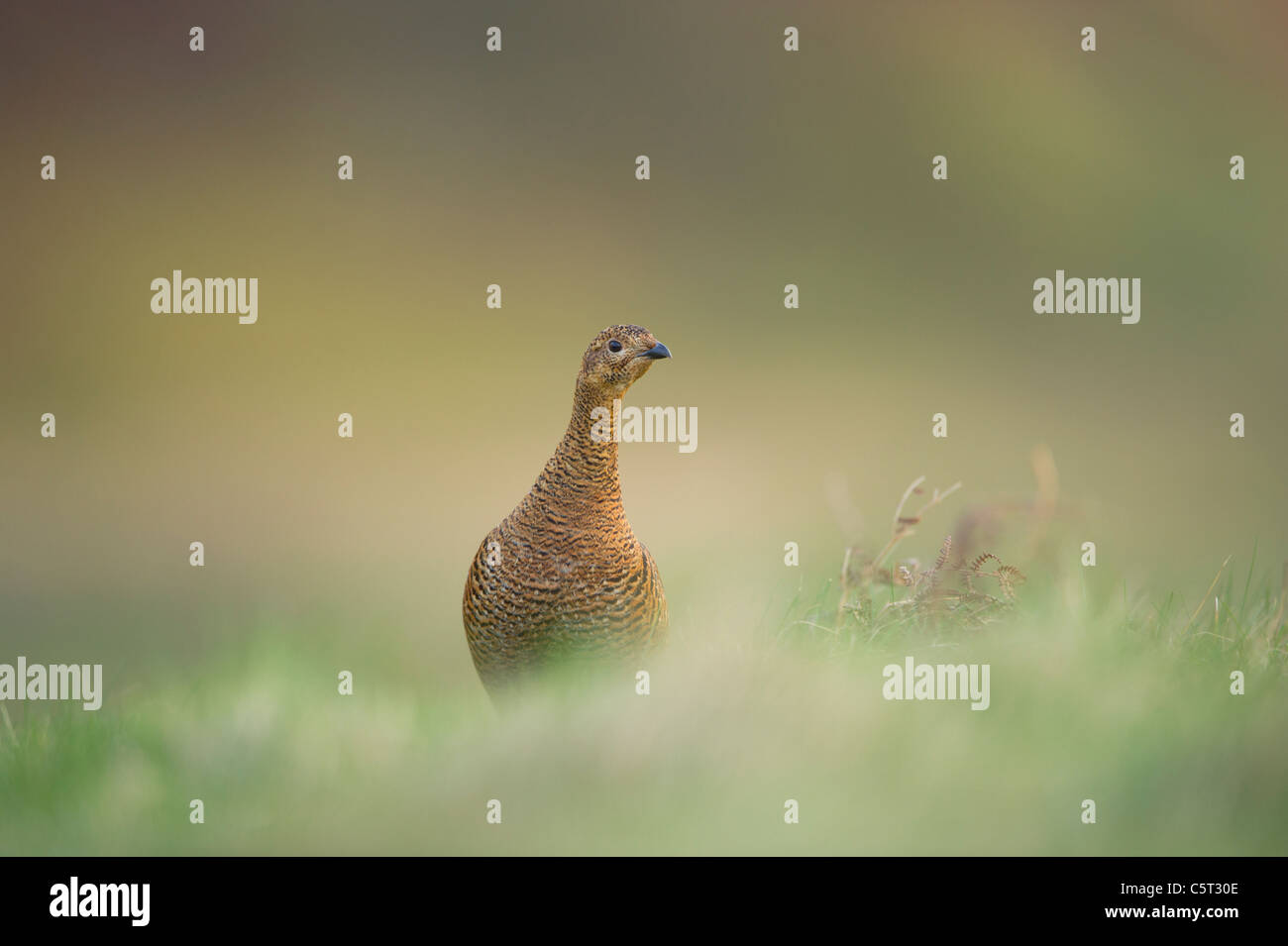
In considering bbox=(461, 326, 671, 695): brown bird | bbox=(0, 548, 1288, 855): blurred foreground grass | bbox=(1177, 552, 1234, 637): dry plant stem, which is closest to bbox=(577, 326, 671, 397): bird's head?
bbox=(461, 326, 671, 695): brown bird

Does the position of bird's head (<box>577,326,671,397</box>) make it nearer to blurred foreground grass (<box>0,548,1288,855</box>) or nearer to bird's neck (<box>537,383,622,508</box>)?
bird's neck (<box>537,383,622,508</box>)

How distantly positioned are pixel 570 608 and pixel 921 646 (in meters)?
Result: 1.60

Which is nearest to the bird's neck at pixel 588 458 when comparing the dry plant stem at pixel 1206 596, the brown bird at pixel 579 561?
the brown bird at pixel 579 561

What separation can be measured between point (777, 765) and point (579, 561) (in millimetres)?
1906

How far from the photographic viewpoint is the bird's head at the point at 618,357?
554cm

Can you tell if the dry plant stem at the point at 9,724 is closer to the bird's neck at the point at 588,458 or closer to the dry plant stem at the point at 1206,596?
the bird's neck at the point at 588,458

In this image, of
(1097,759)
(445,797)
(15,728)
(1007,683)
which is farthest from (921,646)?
(15,728)

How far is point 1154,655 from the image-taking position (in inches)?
168

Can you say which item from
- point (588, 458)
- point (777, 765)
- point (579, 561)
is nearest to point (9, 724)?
point (579, 561)

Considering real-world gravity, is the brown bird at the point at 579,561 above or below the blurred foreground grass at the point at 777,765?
above

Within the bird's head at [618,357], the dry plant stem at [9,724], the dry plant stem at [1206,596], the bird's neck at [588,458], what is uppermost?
the bird's head at [618,357]

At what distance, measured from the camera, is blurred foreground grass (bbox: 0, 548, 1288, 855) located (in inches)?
140

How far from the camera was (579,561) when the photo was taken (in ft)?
18.0

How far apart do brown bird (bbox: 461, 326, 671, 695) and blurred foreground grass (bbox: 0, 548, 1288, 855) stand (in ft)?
2.33
